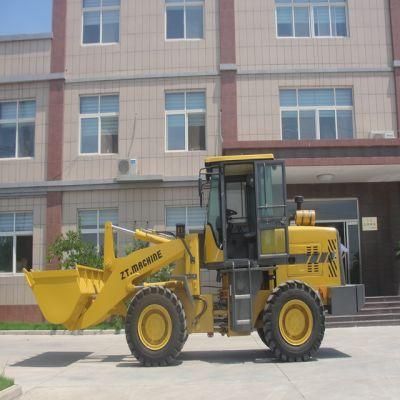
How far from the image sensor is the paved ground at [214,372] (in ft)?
24.4

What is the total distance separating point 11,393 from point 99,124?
13.1 metres

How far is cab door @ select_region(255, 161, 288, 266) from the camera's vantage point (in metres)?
9.85

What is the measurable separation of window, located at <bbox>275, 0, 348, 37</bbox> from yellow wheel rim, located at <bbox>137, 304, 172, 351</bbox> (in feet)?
41.4

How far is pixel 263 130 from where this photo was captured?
1848 centimetres

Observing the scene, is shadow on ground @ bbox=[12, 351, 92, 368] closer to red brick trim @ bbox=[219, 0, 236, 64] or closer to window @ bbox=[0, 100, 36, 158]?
window @ bbox=[0, 100, 36, 158]

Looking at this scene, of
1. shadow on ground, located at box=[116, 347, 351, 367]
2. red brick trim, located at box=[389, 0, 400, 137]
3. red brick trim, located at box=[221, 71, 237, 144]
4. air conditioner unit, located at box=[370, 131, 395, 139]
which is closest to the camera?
shadow on ground, located at box=[116, 347, 351, 367]

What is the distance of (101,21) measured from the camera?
19672 mm

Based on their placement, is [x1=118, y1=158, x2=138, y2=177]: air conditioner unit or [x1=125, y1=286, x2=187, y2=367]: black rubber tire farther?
[x1=118, y1=158, x2=138, y2=177]: air conditioner unit

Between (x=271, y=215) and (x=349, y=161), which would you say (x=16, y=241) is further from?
(x=271, y=215)

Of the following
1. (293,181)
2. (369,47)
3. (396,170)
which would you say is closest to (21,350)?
(293,181)

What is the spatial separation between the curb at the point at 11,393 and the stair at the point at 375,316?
10.0 meters

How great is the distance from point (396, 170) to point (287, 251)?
837 cm

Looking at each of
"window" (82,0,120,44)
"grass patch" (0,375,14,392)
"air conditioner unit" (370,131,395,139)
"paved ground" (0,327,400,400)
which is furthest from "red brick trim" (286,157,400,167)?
"grass patch" (0,375,14,392)

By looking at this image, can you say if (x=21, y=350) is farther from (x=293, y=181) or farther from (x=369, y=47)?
(x=369, y=47)
